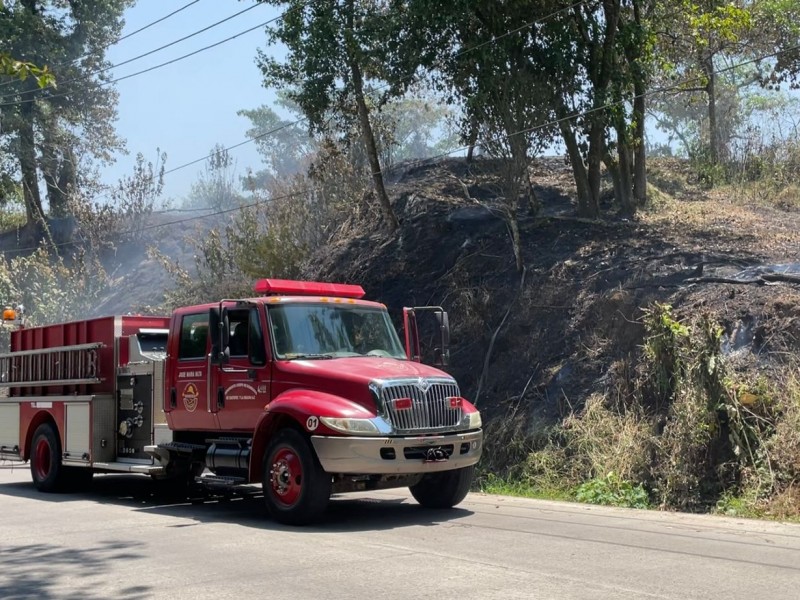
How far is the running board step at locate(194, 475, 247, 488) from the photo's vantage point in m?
11.3

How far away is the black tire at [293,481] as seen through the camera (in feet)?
33.7

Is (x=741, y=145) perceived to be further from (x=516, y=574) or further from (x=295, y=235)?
(x=516, y=574)

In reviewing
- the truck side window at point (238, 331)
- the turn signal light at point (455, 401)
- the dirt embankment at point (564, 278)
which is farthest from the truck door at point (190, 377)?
the dirt embankment at point (564, 278)

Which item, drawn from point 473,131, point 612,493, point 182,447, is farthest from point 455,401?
point 473,131

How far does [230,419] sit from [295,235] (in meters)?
15.7

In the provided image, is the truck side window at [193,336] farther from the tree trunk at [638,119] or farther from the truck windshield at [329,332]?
→ the tree trunk at [638,119]

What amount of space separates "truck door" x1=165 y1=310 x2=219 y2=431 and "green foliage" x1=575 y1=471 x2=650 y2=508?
507 centimetres

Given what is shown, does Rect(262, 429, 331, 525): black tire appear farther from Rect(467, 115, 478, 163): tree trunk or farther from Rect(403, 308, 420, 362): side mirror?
Rect(467, 115, 478, 163): tree trunk

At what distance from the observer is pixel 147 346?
45.6 ft

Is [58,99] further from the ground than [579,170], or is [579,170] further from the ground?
[58,99]

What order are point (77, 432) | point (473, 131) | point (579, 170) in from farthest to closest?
point (579, 170) → point (473, 131) → point (77, 432)

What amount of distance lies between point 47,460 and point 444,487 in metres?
6.60

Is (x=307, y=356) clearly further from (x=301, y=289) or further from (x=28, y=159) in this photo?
(x=28, y=159)

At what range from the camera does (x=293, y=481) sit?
34.5 feet
